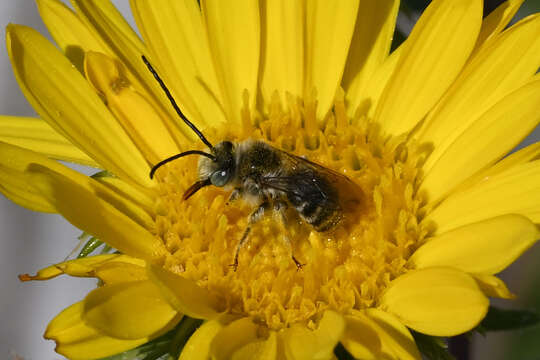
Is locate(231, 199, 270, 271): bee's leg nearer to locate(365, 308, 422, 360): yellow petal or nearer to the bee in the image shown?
the bee

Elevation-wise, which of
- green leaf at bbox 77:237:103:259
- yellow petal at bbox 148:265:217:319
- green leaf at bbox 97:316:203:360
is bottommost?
green leaf at bbox 97:316:203:360

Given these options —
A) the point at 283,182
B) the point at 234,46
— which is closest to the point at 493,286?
the point at 283,182

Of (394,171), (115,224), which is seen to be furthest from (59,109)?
(394,171)

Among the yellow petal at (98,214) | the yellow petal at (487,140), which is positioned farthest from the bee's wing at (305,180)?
the yellow petal at (98,214)

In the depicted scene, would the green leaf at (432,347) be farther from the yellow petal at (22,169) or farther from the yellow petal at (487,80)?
the yellow petal at (22,169)

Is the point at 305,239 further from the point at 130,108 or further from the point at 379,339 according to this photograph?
the point at 130,108

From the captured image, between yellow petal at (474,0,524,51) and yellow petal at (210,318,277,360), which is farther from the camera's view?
yellow petal at (474,0,524,51)

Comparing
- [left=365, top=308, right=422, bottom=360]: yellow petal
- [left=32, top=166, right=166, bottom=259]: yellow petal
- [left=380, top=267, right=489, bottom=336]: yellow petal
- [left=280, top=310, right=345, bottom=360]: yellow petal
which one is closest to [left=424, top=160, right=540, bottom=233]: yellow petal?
[left=380, top=267, right=489, bottom=336]: yellow petal
